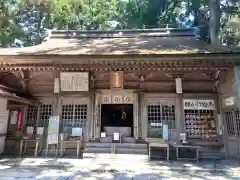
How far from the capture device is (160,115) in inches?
345

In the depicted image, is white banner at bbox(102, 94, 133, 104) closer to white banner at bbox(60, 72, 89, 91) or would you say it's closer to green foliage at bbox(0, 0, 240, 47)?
white banner at bbox(60, 72, 89, 91)

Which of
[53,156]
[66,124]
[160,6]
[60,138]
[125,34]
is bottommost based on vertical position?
[53,156]

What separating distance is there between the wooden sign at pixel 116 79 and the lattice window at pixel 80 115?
68.4 inches

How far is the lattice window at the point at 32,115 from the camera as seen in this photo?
355 inches

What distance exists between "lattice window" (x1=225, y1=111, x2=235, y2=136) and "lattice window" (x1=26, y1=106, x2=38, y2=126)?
814cm

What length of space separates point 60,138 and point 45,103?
5.91 feet

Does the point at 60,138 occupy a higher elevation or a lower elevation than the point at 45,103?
lower

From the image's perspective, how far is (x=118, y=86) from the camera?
8250mm

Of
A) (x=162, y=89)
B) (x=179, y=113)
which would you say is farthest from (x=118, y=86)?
(x=179, y=113)

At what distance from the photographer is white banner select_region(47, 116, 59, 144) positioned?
827cm

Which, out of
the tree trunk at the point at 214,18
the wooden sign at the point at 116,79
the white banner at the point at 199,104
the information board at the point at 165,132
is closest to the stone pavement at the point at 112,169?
the information board at the point at 165,132

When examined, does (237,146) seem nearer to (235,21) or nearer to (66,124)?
(66,124)

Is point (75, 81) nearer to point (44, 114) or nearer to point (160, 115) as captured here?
point (44, 114)

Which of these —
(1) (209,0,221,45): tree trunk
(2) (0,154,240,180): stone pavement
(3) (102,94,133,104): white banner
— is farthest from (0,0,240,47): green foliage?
(2) (0,154,240,180): stone pavement
